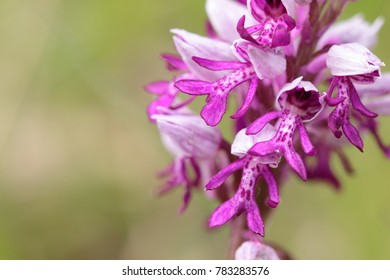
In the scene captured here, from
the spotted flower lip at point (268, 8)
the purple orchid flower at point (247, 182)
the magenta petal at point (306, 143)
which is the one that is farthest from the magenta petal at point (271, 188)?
the spotted flower lip at point (268, 8)

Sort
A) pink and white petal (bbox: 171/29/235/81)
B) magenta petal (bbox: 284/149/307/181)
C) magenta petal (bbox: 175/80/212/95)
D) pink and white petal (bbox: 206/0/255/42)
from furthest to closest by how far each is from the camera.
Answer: pink and white petal (bbox: 206/0/255/42), pink and white petal (bbox: 171/29/235/81), magenta petal (bbox: 175/80/212/95), magenta petal (bbox: 284/149/307/181)

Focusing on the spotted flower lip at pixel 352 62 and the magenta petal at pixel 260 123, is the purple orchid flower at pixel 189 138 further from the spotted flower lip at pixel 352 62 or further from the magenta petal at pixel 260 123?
the spotted flower lip at pixel 352 62

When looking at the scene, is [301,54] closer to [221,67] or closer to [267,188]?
[221,67]

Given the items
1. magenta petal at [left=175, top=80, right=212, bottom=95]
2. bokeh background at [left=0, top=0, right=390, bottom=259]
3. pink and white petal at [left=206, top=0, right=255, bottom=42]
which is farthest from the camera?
bokeh background at [left=0, top=0, right=390, bottom=259]

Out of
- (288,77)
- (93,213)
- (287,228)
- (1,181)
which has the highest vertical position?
(288,77)

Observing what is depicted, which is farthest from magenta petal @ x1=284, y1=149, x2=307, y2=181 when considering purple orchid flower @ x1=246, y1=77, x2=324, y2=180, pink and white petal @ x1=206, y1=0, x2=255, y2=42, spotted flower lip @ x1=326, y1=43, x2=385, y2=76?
pink and white petal @ x1=206, y1=0, x2=255, y2=42

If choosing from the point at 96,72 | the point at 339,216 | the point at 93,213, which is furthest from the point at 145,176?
the point at 339,216

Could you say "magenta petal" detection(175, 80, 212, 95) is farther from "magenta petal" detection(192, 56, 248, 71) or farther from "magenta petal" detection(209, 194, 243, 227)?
"magenta petal" detection(209, 194, 243, 227)
